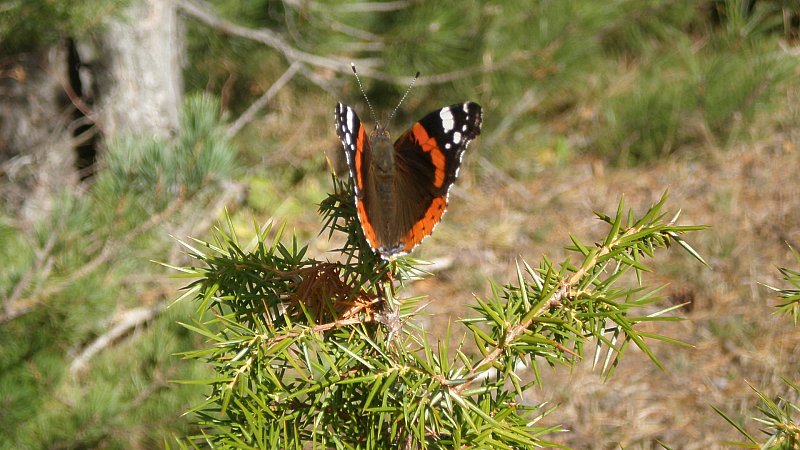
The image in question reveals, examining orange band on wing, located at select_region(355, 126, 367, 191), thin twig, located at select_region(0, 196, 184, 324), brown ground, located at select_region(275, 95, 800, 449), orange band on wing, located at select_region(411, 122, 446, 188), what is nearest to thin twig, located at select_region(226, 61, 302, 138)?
brown ground, located at select_region(275, 95, 800, 449)

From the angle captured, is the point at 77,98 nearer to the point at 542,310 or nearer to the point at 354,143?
the point at 354,143

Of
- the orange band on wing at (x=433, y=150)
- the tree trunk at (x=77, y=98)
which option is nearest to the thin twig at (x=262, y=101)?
the tree trunk at (x=77, y=98)

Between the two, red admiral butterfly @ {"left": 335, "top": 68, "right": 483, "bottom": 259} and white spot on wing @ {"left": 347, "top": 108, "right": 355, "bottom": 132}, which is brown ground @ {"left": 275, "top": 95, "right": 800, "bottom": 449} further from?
white spot on wing @ {"left": 347, "top": 108, "right": 355, "bottom": 132}

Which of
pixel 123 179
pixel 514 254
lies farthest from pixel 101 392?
pixel 514 254

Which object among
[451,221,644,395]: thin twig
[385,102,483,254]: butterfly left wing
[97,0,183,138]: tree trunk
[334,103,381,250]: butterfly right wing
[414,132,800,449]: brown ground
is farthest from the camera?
[97,0,183,138]: tree trunk

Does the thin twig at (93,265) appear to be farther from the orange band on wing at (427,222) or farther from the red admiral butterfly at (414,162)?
the orange band on wing at (427,222)
